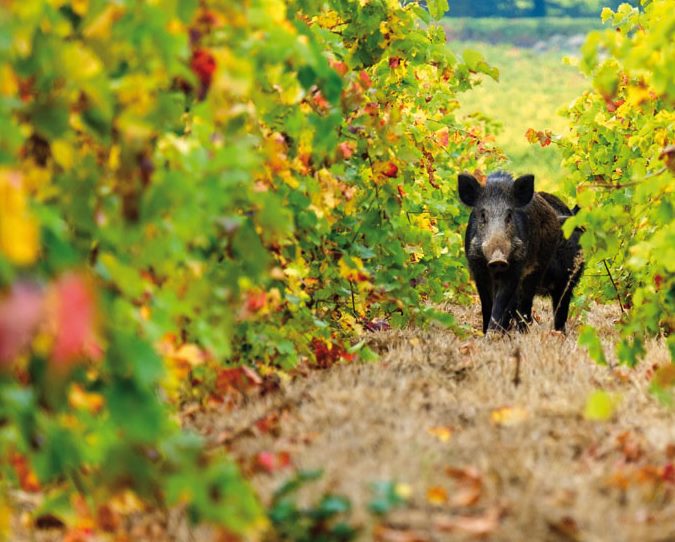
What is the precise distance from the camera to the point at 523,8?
4922 cm

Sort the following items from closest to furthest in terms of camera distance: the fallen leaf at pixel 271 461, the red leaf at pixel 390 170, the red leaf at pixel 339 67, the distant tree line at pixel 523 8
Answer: the fallen leaf at pixel 271 461 → the red leaf at pixel 339 67 → the red leaf at pixel 390 170 → the distant tree line at pixel 523 8

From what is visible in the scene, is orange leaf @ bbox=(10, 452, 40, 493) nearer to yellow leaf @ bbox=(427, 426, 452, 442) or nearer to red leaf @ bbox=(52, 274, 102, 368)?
yellow leaf @ bbox=(427, 426, 452, 442)

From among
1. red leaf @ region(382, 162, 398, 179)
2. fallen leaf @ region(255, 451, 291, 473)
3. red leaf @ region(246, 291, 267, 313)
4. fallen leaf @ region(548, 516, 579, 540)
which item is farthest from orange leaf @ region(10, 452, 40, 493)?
red leaf @ region(382, 162, 398, 179)

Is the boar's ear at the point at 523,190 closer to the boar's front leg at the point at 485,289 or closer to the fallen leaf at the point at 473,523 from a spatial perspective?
the boar's front leg at the point at 485,289

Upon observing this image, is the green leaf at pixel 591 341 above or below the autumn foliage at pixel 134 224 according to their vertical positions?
below

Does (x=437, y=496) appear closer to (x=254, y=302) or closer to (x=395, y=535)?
(x=395, y=535)

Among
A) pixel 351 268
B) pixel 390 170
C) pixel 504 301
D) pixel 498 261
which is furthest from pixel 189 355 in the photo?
pixel 504 301

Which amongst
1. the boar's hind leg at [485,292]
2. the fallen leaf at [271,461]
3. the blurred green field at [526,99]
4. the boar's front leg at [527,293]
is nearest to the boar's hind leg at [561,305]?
the boar's front leg at [527,293]

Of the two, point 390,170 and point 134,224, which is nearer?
point 134,224

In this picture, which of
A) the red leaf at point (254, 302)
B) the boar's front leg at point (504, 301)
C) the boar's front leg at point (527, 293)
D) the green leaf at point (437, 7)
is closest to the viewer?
the red leaf at point (254, 302)

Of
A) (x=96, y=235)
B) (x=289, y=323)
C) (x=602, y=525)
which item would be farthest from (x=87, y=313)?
(x=289, y=323)

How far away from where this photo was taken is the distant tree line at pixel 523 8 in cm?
4812

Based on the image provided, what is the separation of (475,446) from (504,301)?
4.73m

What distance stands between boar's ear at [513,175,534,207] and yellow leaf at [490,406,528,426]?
4.55m
